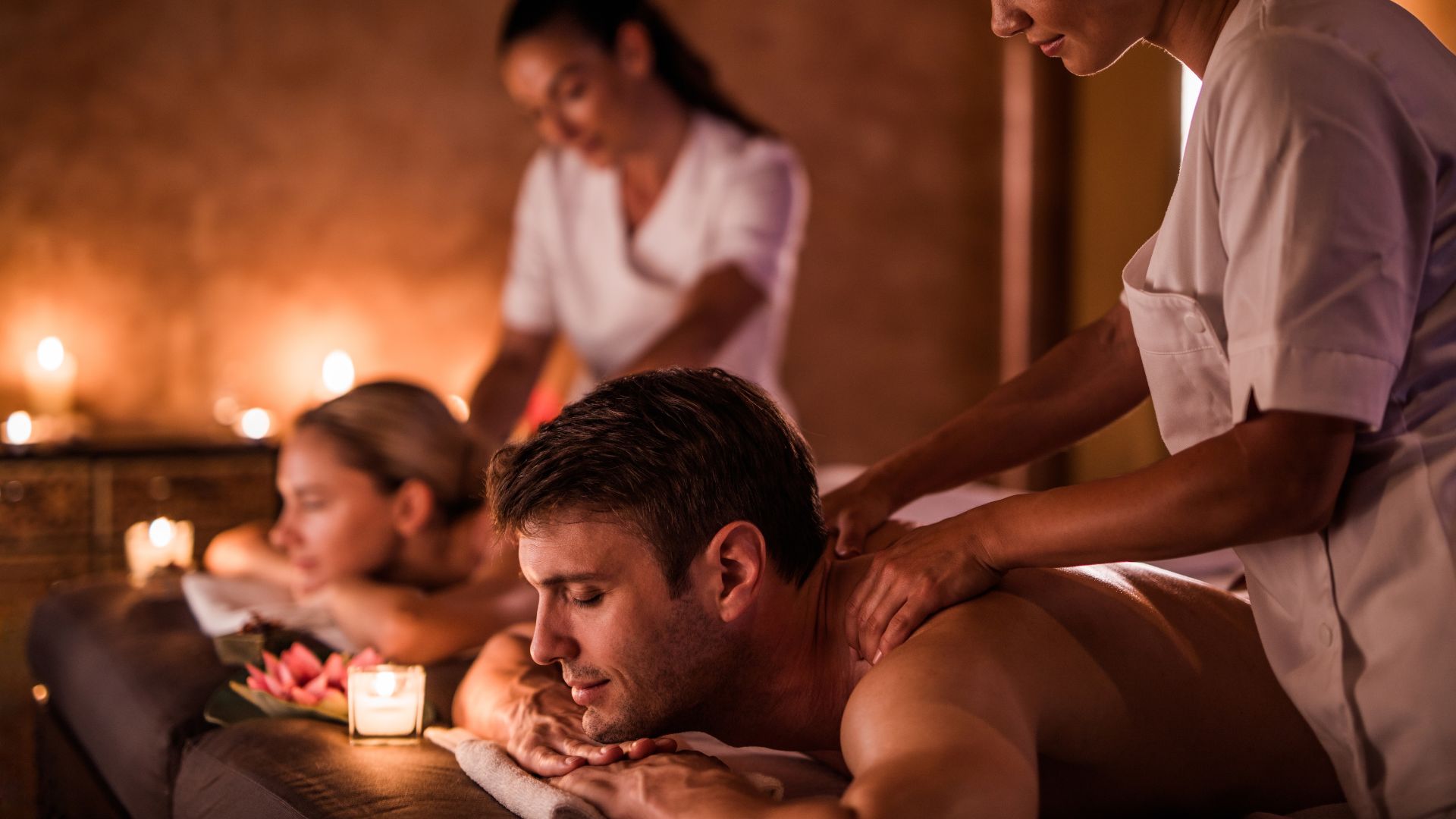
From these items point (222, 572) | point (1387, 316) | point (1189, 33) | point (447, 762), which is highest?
point (1189, 33)

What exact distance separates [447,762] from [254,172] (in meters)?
3.31

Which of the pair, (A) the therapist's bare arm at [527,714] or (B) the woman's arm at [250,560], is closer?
(A) the therapist's bare arm at [527,714]

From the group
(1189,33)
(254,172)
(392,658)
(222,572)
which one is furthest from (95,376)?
(1189,33)

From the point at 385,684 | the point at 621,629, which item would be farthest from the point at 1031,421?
the point at 385,684

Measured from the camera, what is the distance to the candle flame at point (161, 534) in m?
2.72

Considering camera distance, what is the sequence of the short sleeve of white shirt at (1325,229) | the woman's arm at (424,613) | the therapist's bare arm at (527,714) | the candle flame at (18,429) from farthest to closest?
the candle flame at (18,429)
the woman's arm at (424,613)
the therapist's bare arm at (527,714)
the short sleeve of white shirt at (1325,229)

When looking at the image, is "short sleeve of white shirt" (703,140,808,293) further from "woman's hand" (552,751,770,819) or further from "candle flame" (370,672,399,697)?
"woman's hand" (552,751,770,819)

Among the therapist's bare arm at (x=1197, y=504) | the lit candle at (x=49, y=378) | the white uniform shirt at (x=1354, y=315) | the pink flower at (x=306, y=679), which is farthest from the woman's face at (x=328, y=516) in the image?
the lit candle at (x=49, y=378)

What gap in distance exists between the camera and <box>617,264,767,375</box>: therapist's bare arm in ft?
8.46

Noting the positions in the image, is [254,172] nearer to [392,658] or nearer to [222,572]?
[222,572]

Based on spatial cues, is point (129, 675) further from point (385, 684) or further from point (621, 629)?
point (621, 629)

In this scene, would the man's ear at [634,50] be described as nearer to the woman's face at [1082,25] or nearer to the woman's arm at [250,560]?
the woman's arm at [250,560]

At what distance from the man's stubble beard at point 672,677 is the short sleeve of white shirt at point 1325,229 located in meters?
0.45

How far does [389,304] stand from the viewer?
4.35 metres
